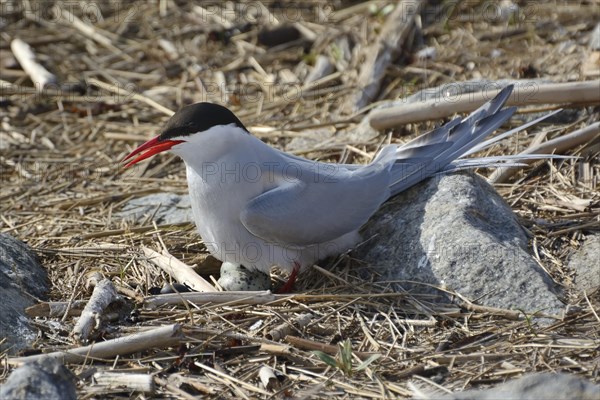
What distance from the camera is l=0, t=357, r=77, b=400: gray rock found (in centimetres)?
307

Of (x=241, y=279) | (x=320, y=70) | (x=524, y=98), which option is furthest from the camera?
(x=320, y=70)

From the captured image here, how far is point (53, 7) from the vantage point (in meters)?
8.29

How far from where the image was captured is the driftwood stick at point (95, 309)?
12.4 feet

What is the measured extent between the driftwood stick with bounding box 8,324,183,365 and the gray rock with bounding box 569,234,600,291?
1865 millimetres

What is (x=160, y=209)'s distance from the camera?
5426 millimetres

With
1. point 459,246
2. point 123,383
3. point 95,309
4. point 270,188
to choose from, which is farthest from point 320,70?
point 123,383

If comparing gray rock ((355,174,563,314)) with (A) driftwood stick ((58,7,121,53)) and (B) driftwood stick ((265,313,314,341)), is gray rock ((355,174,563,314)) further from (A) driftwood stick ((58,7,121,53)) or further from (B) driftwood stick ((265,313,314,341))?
(A) driftwood stick ((58,7,121,53))

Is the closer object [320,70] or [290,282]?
[290,282]

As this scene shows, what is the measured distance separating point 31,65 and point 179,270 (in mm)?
3482

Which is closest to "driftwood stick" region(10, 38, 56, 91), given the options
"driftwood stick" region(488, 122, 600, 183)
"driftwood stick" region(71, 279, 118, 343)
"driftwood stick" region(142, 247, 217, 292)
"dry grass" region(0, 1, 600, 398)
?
"dry grass" region(0, 1, 600, 398)

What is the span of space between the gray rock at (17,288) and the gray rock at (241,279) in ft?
2.87

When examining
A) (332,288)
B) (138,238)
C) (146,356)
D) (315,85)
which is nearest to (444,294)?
(332,288)

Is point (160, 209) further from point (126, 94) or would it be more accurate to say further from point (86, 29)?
point (86, 29)

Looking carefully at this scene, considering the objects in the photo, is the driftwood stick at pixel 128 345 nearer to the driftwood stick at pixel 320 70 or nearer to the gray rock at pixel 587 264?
the gray rock at pixel 587 264
